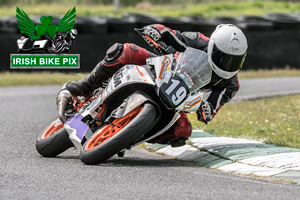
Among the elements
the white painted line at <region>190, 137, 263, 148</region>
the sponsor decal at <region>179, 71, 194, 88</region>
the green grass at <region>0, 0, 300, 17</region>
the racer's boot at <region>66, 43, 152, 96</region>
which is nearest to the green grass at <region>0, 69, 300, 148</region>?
the white painted line at <region>190, 137, 263, 148</region>

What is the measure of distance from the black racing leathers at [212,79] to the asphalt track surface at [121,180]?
2.39ft

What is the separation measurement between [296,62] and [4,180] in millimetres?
15976

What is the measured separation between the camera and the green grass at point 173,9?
22250mm

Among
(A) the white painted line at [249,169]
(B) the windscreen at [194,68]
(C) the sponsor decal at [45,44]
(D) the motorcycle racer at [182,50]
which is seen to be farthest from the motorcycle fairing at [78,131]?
(C) the sponsor decal at [45,44]

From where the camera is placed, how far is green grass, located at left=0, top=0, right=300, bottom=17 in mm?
22250

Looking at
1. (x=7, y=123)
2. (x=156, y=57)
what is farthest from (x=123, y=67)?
(x=7, y=123)

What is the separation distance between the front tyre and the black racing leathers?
0.86m

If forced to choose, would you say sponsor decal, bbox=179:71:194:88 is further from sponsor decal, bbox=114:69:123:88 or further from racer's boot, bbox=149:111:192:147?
sponsor decal, bbox=114:69:123:88

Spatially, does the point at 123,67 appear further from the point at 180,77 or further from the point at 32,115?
the point at 32,115

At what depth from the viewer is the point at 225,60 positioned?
625 centimetres

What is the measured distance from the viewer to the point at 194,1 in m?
33.2

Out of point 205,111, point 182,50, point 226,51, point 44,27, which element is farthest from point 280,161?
point 44,27

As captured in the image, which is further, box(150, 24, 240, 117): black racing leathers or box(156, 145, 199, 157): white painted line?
box(156, 145, 199, 157): white painted line

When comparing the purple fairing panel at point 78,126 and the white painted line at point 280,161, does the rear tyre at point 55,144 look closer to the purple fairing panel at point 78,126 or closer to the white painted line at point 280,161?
the purple fairing panel at point 78,126
